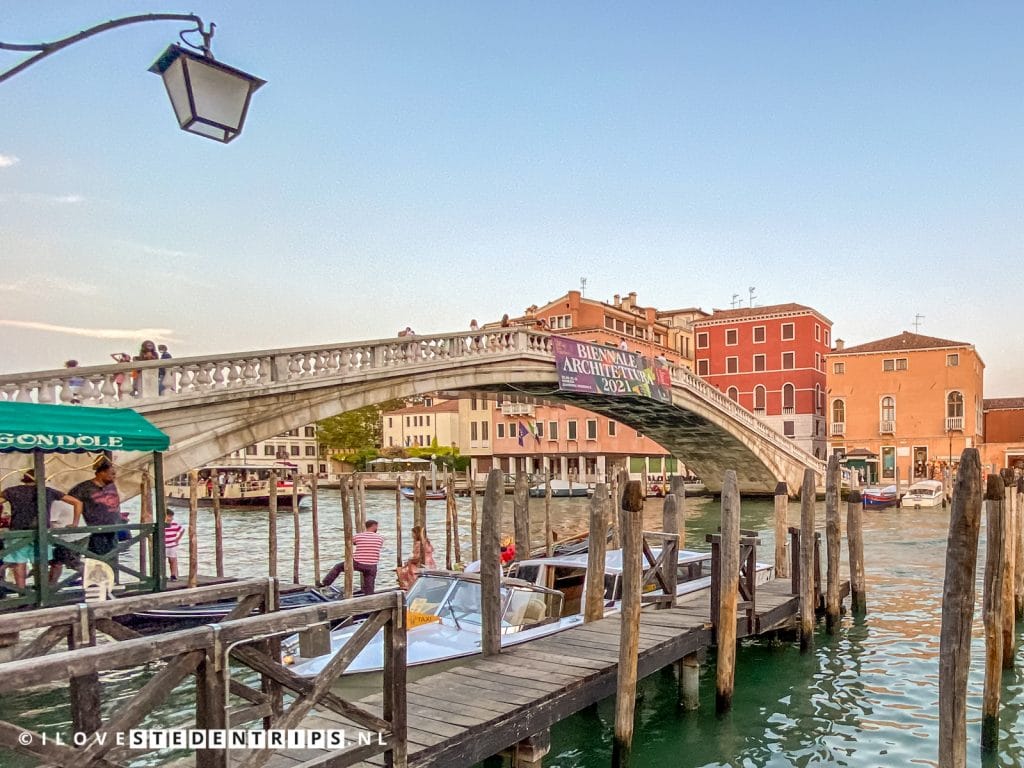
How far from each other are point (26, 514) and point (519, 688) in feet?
14.4

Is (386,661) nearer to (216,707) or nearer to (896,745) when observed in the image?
(216,707)

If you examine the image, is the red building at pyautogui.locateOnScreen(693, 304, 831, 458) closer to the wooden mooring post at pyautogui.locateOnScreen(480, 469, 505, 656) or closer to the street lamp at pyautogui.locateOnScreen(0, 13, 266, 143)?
the wooden mooring post at pyautogui.locateOnScreen(480, 469, 505, 656)

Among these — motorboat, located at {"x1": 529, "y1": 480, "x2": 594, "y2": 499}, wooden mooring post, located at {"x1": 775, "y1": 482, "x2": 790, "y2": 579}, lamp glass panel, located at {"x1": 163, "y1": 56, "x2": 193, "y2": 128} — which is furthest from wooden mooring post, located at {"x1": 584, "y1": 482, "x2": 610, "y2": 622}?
motorboat, located at {"x1": 529, "y1": 480, "x2": 594, "y2": 499}

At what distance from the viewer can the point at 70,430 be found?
6.43 metres

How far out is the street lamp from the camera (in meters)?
3.29

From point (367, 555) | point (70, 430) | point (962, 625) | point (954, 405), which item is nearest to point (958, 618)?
point (962, 625)

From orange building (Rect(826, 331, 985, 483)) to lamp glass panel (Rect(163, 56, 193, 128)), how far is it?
107ft

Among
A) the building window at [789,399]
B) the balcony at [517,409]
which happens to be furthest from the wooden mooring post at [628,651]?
the balcony at [517,409]

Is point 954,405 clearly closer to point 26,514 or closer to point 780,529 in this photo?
point 780,529

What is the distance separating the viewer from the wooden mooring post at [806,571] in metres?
7.75

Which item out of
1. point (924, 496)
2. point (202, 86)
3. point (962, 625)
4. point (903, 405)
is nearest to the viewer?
point (202, 86)

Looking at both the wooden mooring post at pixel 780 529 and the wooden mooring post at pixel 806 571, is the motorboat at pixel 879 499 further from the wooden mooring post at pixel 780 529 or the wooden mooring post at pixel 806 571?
the wooden mooring post at pixel 806 571

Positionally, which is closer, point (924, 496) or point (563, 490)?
point (924, 496)

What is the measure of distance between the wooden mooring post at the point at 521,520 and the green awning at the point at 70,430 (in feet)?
14.9
